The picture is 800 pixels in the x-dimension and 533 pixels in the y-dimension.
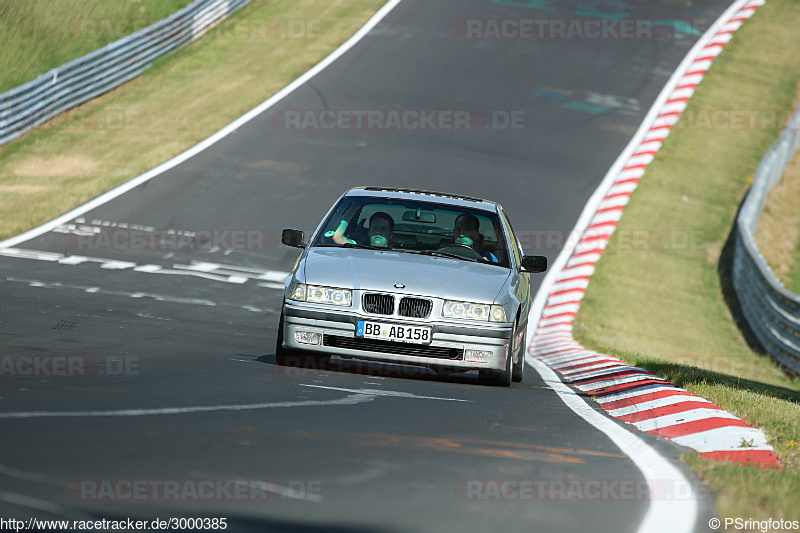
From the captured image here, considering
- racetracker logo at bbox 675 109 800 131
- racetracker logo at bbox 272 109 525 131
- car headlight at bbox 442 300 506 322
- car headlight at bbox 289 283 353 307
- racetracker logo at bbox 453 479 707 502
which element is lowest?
racetracker logo at bbox 453 479 707 502

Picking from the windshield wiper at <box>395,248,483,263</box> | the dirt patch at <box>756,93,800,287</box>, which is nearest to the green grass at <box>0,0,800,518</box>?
the dirt patch at <box>756,93,800,287</box>

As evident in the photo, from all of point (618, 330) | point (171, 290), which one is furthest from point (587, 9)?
point (171, 290)

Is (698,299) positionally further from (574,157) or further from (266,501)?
(266,501)

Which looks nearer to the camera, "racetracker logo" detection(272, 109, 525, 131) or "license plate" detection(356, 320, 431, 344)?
"license plate" detection(356, 320, 431, 344)

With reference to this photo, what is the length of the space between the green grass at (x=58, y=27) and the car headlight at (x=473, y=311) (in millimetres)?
18852

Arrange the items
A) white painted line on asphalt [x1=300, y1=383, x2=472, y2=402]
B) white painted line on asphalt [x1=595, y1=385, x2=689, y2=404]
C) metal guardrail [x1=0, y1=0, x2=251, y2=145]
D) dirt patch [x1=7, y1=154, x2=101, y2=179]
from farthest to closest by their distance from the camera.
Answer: metal guardrail [x1=0, y1=0, x2=251, y2=145] → dirt patch [x1=7, y1=154, x2=101, y2=179] → white painted line on asphalt [x1=595, y1=385, x2=689, y2=404] → white painted line on asphalt [x1=300, y1=383, x2=472, y2=402]

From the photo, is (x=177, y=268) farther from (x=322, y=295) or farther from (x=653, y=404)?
(x=653, y=404)

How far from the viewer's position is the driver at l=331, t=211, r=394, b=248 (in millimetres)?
9844

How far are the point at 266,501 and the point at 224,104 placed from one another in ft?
69.0

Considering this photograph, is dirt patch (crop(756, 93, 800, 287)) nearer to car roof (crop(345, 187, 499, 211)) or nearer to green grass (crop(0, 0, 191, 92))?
car roof (crop(345, 187, 499, 211))

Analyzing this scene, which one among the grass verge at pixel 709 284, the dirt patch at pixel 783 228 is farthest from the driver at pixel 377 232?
the dirt patch at pixel 783 228

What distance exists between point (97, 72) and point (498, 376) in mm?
18474

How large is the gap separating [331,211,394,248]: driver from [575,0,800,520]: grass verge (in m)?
2.89

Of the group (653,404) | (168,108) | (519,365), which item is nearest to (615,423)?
(653,404)
